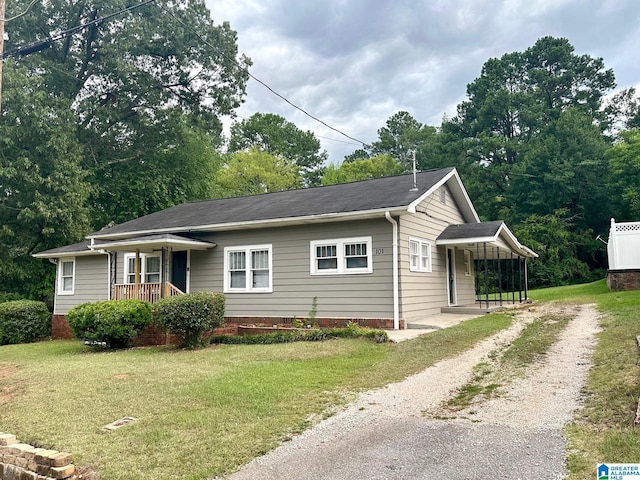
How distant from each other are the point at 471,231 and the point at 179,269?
9.08m

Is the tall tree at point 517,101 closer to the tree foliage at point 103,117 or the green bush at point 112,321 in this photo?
the tree foliage at point 103,117

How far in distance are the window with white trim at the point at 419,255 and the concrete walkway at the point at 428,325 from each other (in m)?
1.40

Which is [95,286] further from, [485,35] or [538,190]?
[538,190]

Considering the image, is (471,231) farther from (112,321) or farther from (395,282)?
(112,321)

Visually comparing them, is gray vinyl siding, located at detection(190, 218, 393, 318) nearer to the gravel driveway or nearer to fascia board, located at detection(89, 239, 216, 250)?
fascia board, located at detection(89, 239, 216, 250)

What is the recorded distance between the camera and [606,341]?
844 cm

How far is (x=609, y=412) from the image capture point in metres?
4.72

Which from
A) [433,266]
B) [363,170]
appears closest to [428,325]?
[433,266]

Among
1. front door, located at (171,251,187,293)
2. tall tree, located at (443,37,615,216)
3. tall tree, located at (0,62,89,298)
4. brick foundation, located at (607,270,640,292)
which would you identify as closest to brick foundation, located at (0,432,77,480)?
front door, located at (171,251,187,293)

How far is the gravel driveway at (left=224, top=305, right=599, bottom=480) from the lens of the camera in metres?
3.88

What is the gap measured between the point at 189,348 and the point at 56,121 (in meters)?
15.9

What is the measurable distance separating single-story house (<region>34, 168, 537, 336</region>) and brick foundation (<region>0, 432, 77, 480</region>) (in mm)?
8407

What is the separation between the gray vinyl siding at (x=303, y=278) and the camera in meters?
12.2

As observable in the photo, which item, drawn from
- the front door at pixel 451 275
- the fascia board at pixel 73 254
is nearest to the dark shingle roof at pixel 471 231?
the front door at pixel 451 275
